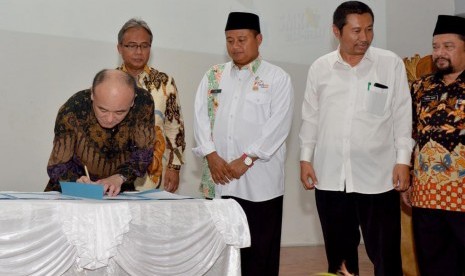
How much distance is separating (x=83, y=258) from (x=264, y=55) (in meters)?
4.13

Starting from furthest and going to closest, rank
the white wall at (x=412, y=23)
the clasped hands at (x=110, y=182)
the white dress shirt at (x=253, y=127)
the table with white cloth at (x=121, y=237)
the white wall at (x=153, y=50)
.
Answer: the white wall at (x=412, y=23) → the white wall at (x=153, y=50) → the white dress shirt at (x=253, y=127) → the clasped hands at (x=110, y=182) → the table with white cloth at (x=121, y=237)

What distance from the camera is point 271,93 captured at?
3.65 meters

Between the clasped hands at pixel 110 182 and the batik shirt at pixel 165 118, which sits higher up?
the batik shirt at pixel 165 118

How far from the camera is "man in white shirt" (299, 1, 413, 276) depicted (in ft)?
10.9

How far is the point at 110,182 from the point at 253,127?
3.94ft

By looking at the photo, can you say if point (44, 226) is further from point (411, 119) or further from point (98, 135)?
point (411, 119)

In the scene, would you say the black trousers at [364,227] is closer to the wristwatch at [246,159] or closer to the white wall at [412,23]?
the wristwatch at [246,159]

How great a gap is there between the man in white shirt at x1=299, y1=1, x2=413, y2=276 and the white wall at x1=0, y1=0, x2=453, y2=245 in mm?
2199

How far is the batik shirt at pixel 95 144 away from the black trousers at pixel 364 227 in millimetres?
1076

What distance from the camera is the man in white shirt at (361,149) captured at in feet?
10.9

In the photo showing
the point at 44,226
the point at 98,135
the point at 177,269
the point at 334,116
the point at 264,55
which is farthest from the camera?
the point at 264,55

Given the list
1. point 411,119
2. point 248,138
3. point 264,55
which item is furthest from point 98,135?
point 264,55

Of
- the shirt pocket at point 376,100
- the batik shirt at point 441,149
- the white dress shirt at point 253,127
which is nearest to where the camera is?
the batik shirt at point 441,149

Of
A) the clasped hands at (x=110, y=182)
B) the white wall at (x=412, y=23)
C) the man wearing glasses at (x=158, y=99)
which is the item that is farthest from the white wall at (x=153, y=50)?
the clasped hands at (x=110, y=182)
